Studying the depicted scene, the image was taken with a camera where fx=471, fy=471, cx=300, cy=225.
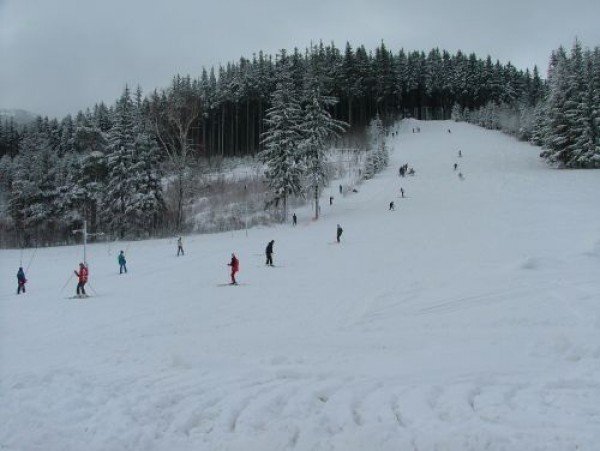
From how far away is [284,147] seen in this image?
43.5 meters

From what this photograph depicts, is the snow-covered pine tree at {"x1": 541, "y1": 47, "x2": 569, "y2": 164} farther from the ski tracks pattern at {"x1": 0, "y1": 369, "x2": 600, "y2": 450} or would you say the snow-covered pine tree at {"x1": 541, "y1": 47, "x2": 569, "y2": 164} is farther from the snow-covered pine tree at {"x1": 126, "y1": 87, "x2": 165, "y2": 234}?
the ski tracks pattern at {"x1": 0, "y1": 369, "x2": 600, "y2": 450}

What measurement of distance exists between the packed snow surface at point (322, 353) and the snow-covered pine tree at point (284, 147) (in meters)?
16.6

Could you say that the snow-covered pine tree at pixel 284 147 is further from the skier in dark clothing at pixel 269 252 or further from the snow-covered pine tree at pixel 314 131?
the skier in dark clothing at pixel 269 252

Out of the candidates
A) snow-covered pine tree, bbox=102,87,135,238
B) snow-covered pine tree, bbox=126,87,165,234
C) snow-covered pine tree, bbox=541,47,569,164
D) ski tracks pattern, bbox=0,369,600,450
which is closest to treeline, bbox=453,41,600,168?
snow-covered pine tree, bbox=541,47,569,164

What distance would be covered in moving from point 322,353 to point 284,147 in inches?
1352

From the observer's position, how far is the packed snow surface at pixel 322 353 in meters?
7.44

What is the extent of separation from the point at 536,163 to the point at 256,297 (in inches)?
2032

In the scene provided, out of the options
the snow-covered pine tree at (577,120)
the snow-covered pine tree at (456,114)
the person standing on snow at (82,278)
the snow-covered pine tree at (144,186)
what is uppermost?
the snow-covered pine tree at (456,114)

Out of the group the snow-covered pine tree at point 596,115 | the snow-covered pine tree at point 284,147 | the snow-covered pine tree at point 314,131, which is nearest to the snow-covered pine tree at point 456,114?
the snow-covered pine tree at point 596,115

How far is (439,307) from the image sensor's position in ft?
47.9

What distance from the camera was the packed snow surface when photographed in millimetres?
7438

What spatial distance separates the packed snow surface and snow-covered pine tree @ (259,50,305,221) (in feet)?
54.4

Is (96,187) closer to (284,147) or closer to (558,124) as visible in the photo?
(284,147)

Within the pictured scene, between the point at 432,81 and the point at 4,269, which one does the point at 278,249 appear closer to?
the point at 4,269
